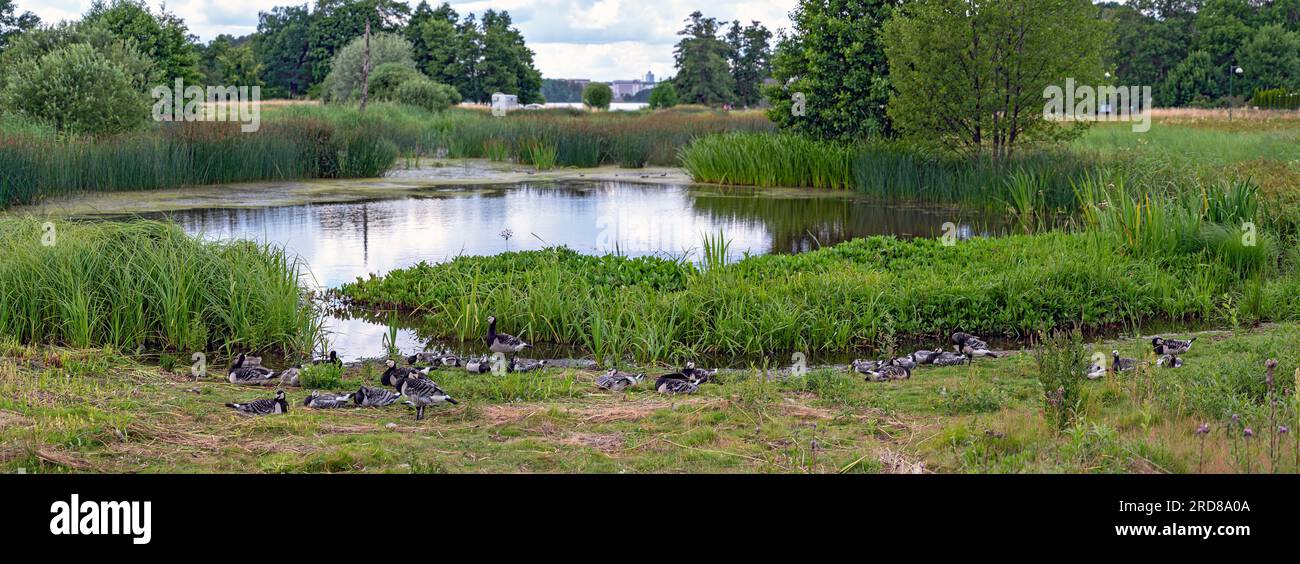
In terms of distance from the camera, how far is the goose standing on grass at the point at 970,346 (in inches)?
319

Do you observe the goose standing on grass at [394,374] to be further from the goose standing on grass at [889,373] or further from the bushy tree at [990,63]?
the bushy tree at [990,63]

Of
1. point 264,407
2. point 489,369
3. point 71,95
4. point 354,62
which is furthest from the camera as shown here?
point 354,62

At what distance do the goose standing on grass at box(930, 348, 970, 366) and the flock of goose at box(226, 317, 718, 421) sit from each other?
1621 millimetres

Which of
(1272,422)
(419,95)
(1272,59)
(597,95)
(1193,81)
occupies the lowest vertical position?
(1272,422)

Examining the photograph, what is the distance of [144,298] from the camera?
8.63 metres

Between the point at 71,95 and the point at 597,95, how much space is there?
129 feet

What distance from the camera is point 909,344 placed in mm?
9047

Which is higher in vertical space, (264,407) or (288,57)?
(288,57)

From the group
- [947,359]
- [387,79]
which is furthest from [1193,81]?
[947,359]

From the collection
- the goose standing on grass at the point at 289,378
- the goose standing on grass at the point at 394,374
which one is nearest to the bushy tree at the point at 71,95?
the goose standing on grass at the point at 289,378

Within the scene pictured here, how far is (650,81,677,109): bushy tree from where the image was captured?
201ft

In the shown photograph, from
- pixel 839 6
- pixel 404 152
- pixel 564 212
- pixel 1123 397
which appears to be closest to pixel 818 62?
pixel 839 6

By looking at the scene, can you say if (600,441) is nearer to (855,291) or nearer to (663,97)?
(855,291)

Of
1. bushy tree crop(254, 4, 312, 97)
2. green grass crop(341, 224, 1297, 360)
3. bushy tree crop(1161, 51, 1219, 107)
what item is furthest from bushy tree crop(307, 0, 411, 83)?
green grass crop(341, 224, 1297, 360)
